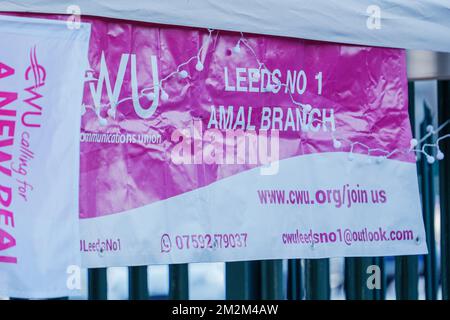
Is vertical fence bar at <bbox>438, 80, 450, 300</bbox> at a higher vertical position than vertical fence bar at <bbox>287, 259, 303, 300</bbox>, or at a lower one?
higher

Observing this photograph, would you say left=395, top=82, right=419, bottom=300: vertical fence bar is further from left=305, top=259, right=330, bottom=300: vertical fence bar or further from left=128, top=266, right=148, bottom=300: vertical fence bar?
left=128, top=266, right=148, bottom=300: vertical fence bar

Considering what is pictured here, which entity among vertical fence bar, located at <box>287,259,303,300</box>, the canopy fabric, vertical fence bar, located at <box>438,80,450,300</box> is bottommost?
vertical fence bar, located at <box>287,259,303,300</box>

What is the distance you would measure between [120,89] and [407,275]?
8.47ft

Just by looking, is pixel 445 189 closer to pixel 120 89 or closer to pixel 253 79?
pixel 253 79

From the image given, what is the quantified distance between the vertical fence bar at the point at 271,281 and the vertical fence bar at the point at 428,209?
3.16 ft

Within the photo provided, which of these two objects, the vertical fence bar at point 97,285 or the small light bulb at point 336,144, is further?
the vertical fence bar at point 97,285

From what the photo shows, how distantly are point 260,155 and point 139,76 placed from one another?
62 cm

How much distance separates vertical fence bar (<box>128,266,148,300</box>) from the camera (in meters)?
4.83

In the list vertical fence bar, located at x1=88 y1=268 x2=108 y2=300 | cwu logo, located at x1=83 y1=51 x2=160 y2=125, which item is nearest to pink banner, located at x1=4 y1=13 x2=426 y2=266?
cwu logo, located at x1=83 y1=51 x2=160 y2=125

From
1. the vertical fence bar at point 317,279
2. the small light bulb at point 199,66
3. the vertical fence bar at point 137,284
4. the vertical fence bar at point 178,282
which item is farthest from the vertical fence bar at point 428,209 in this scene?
the small light bulb at point 199,66

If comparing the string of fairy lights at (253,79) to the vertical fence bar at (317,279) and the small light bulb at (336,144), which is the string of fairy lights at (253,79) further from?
the vertical fence bar at (317,279)

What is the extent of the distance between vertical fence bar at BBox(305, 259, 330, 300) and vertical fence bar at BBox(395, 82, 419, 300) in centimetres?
46

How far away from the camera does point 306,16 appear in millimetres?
3885

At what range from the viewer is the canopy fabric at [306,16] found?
3.50m
